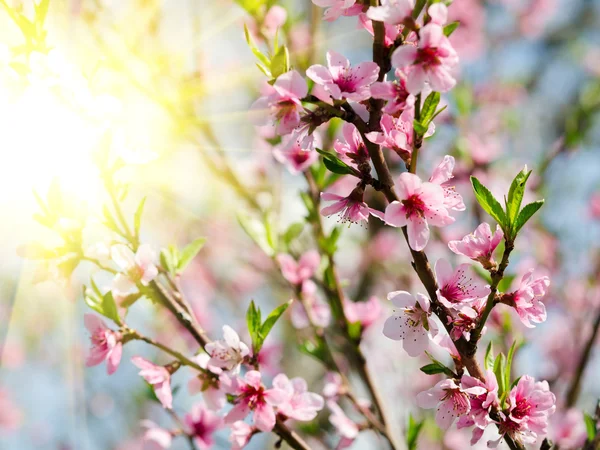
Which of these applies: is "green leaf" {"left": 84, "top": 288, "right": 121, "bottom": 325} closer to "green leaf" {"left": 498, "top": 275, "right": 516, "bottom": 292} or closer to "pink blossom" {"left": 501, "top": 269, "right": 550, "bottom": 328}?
"pink blossom" {"left": 501, "top": 269, "right": 550, "bottom": 328}

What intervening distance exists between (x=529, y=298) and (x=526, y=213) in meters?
0.21

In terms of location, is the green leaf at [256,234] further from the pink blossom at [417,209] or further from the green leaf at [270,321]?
the pink blossom at [417,209]

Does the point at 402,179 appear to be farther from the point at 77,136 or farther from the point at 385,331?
the point at 77,136

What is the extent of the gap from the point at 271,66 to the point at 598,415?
1.26 m

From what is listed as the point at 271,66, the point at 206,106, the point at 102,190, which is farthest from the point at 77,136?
the point at 206,106

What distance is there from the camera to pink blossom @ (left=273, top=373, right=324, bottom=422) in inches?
51.0

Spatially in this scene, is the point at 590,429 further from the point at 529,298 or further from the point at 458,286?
the point at 458,286

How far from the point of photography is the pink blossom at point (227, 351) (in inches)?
46.8

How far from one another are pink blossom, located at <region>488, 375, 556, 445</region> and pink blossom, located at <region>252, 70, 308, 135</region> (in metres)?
0.72

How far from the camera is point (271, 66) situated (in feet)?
3.48

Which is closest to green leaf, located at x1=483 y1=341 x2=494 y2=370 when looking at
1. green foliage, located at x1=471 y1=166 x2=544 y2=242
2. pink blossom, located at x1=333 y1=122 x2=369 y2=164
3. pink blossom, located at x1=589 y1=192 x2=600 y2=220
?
green foliage, located at x1=471 y1=166 x2=544 y2=242

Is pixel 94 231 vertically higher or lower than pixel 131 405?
higher

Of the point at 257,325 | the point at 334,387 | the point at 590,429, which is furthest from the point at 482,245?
the point at 334,387

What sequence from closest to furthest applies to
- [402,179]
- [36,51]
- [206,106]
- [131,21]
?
[402,179], [36,51], [131,21], [206,106]
